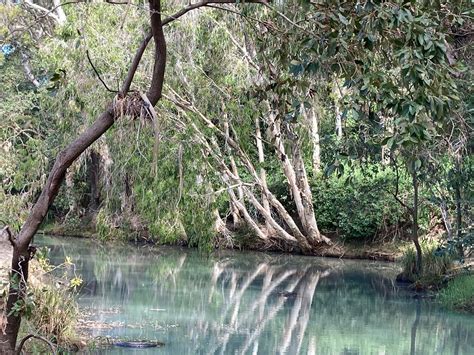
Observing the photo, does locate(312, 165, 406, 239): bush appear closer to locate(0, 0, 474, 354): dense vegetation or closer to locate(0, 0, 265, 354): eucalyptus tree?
locate(0, 0, 474, 354): dense vegetation

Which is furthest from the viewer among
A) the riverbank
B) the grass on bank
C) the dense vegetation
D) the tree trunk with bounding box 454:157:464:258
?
the riverbank

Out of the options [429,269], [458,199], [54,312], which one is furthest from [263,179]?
[54,312]

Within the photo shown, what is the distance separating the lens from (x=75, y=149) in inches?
214

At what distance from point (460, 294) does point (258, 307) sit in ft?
9.52

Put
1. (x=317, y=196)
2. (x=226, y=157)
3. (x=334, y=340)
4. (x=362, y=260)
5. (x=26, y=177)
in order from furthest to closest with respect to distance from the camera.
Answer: (x=317, y=196)
(x=362, y=260)
(x=226, y=157)
(x=26, y=177)
(x=334, y=340)

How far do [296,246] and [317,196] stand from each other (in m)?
1.52

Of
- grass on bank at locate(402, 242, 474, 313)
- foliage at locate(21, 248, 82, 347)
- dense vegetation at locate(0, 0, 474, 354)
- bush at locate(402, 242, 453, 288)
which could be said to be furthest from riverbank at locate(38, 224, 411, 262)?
foliage at locate(21, 248, 82, 347)

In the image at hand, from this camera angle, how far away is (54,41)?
14500mm

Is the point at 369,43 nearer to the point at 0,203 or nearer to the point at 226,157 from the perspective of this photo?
the point at 0,203

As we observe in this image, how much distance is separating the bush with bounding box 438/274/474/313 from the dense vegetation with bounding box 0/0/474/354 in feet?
1.44

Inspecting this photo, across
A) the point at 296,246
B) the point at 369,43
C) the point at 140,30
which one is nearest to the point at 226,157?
the point at 296,246

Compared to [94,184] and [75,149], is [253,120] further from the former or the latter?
[75,149]

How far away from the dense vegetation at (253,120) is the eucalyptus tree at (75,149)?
2 cm

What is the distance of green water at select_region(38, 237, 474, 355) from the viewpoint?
30.1 feet
